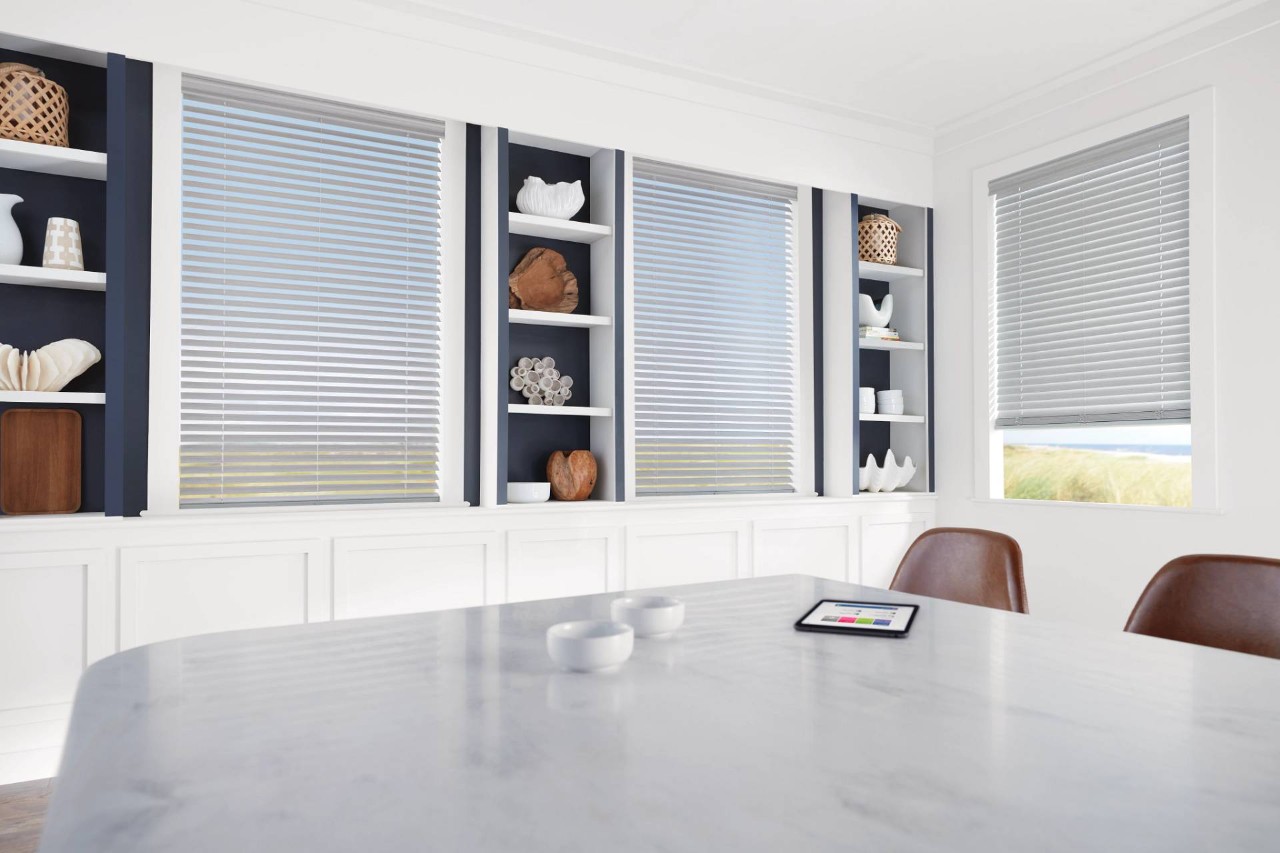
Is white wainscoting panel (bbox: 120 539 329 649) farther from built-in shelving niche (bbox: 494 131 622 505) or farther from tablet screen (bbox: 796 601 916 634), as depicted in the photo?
tablet screen (bbox: 796 601 916 634)

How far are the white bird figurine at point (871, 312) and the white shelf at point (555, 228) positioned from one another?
1.55m

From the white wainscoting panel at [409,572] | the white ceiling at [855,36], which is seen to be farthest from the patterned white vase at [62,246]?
the white ceiling at [855,36]

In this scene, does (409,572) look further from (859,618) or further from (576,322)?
(859,618)

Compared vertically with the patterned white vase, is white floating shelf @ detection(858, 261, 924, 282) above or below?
above

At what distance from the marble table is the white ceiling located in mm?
2755

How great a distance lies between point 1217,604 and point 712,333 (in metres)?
2.73

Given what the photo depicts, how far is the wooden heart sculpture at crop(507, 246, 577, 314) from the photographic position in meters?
3.79

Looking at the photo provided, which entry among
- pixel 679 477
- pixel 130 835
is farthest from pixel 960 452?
pixel 130 835

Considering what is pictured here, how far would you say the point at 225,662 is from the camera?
1328 mm

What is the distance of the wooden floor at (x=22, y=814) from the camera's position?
231cm

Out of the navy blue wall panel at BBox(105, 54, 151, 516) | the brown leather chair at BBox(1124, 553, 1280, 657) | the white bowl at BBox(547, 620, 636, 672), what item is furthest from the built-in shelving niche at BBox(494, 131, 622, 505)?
the white bowl at BBox(547, 620, 636, 672)

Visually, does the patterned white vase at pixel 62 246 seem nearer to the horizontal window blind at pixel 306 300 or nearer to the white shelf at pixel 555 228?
the horizontal window blind at pixel 306 300

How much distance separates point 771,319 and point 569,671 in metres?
3.44

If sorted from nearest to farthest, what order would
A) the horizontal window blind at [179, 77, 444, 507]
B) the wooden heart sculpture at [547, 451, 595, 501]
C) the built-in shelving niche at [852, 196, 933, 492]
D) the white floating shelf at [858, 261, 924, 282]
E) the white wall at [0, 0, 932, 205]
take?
the white wall at [0, 0, 932, 205]
the horizontal window blind at [179, 77, 444, 507]
the wooden heart sculpture at [547, 451, 595, 501]
the white floating shelf at [858, 261, 924, 282]
the built-in shelving niche at [852, 196, 933, 492]
